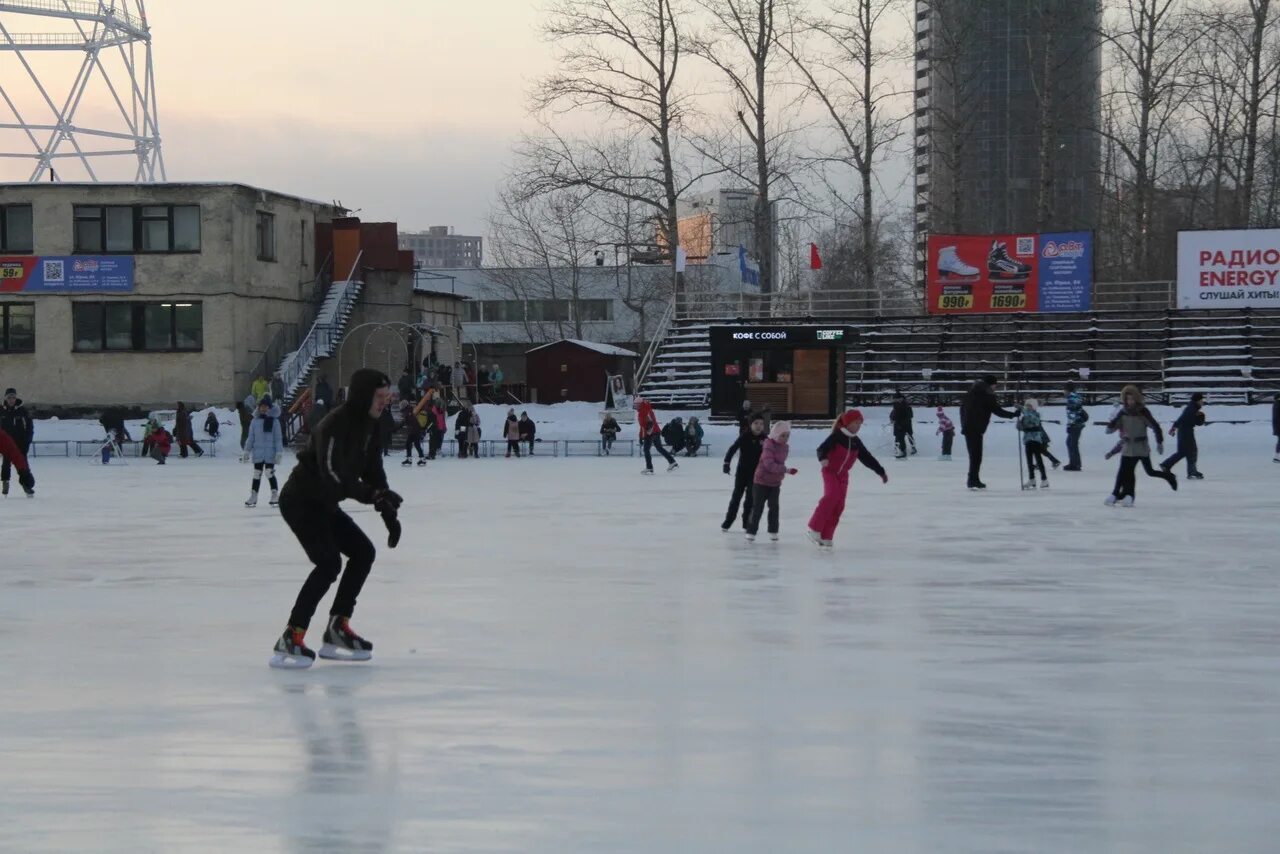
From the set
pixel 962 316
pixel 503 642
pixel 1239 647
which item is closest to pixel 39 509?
pixel 503 642

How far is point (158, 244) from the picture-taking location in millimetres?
45375

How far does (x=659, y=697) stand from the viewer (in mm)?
7430

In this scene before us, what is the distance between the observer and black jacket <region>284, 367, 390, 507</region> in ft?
26.1

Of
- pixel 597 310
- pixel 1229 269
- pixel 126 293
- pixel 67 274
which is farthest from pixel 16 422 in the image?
pixel 597 310

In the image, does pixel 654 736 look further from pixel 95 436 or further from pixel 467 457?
pixel 95 436

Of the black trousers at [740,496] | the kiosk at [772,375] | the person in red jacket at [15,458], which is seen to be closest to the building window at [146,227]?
the kiosk at [772,375]

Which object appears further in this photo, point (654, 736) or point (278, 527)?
point (278, 527)

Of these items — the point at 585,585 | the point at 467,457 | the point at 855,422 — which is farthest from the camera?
the point at 467,457

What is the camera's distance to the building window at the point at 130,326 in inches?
1791

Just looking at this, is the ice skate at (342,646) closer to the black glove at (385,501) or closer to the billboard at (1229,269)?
the black glove at (385,501)

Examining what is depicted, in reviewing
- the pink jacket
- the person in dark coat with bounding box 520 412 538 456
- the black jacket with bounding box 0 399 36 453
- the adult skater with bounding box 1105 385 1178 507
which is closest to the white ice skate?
the person in dark coat with bounding box 520 412 538 456

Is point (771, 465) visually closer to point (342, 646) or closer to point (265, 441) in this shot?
point (342, 646)

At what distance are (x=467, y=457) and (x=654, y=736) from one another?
3248 cm

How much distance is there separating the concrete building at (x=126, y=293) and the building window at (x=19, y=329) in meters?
0.03
